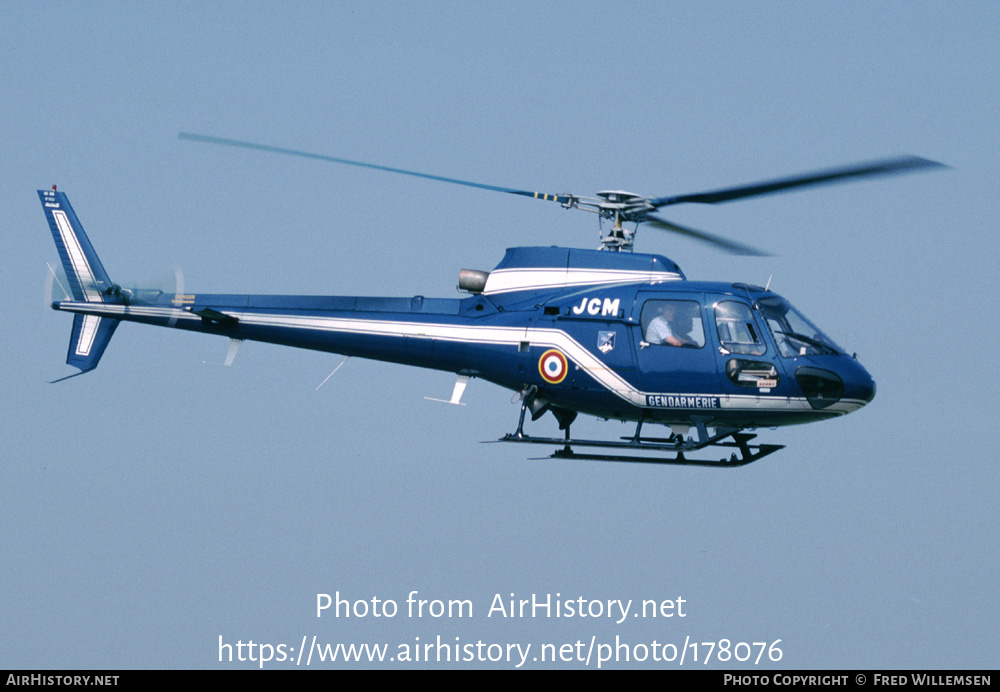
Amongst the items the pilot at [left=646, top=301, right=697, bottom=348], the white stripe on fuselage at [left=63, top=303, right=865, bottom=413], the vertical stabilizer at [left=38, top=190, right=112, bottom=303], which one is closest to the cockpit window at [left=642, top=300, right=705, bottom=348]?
the pilot at [left=646, top=301, right=697, bottom=348]

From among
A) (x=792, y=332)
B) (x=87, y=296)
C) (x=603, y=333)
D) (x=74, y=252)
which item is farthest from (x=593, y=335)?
(x=74, y=252)

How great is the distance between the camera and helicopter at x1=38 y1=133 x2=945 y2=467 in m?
18.3


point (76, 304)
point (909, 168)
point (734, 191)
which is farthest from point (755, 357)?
point (76, 304)

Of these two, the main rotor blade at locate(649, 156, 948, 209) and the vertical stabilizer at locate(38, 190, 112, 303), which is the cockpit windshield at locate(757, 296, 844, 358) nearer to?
the main rotor blade at locate(649, 156, 948, 209)

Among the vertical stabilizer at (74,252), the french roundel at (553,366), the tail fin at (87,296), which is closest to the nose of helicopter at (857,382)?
the french roundel at (553,366)

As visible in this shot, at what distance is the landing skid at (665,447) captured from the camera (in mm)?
18531

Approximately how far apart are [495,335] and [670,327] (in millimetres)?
2730

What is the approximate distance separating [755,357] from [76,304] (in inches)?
445

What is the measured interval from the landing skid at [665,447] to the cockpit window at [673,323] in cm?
146

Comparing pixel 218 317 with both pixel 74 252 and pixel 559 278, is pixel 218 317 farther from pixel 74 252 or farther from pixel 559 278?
pixel 559 278

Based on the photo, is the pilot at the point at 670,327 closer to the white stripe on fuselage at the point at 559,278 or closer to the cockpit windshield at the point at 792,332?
the white stripe on fuselage at the point at 559,278

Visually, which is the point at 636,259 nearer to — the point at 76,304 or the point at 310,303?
the point at 310,303

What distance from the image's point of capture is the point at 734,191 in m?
17.6

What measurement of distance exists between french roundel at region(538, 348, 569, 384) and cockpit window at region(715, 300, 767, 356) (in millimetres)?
2356
